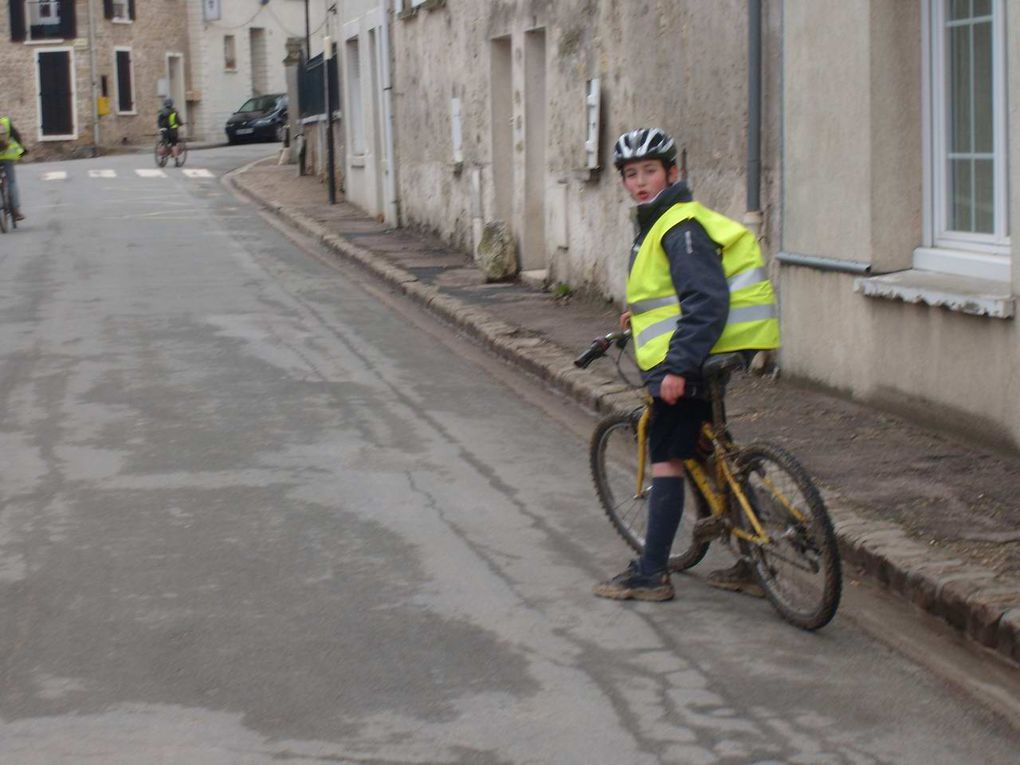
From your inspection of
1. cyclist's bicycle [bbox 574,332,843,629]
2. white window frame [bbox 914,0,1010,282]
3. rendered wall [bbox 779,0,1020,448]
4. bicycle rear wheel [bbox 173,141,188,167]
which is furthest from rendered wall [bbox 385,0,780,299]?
bicycle rear wheel [bbox 173,141,188,167]

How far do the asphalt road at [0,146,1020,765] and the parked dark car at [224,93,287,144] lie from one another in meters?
41.4

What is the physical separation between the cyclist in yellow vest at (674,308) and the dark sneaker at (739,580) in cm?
24

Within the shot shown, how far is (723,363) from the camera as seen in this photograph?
552 centimetres

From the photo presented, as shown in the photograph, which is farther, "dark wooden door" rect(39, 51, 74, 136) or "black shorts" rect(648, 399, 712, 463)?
"dark wooden door" rect(39, 51, 74, 136)

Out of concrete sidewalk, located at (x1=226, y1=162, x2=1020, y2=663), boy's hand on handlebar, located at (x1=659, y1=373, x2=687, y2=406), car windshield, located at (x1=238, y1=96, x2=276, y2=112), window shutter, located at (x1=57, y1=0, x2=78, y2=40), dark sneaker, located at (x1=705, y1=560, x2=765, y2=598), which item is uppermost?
window shutter, located at (x1=57, y1=0, x2=78, y2=40)

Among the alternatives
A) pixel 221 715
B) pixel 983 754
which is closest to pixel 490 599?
pixel 221 715

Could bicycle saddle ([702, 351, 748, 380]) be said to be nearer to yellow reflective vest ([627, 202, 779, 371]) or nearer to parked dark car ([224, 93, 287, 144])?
yellow reflective vest ([627, 202, 779, 371])

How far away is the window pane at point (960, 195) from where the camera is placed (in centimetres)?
851

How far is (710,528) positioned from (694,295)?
916 mm

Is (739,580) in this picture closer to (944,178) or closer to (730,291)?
(730,291)

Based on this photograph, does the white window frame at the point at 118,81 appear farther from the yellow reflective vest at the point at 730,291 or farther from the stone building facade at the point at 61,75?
the yellow reflective vest at the point at 730,291

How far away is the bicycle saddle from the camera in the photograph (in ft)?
18.1

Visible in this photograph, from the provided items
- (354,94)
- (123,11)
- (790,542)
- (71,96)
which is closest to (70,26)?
(71,96)

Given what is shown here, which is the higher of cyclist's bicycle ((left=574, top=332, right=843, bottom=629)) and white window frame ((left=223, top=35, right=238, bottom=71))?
white window frame ((left=223, top=35, right=238, bottom=71))
